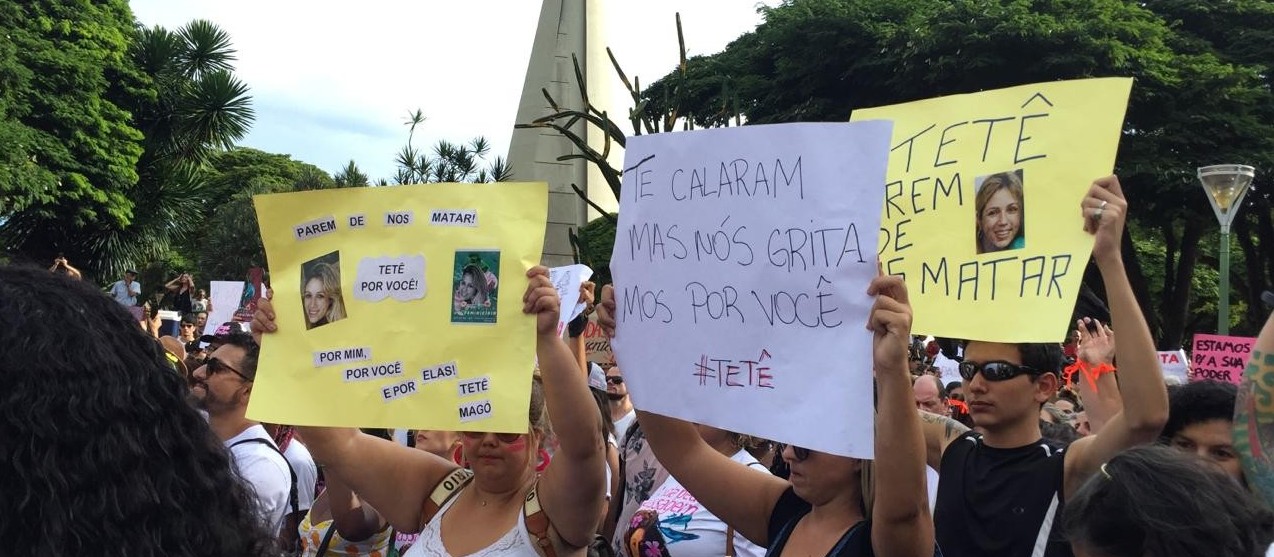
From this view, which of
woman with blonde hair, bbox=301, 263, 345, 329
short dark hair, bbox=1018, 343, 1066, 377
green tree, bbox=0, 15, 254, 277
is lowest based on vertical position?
short dark hair, bbox=1018, 343, 1066, 377

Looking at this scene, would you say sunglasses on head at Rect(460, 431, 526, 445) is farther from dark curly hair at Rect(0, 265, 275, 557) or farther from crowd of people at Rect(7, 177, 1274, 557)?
dark curly hair at Rect(0, 265, 275, 557)

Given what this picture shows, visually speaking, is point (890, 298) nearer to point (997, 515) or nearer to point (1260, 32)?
point (997, 515)

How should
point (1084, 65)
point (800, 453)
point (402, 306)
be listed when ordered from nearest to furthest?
point (800, 453)
point (402, 306)
point (1084, 65)

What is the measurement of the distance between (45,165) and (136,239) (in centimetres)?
336

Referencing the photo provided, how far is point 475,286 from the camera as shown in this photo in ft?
9.96

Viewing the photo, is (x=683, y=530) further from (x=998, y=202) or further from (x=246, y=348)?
(x=246, y=348)

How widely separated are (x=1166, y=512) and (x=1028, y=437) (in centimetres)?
133

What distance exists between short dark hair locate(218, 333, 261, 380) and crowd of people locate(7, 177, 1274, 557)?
1 centimetres

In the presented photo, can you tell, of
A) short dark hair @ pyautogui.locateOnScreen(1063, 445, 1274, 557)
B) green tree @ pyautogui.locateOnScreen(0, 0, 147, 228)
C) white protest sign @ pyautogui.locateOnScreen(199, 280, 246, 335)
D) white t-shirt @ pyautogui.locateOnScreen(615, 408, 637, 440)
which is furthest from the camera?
green tree @ pyautogui.locateOnScreen(0, 0, 147, 228)

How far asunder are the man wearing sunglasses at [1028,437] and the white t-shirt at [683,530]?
0.65 m

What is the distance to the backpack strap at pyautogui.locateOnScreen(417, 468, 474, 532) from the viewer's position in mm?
3332

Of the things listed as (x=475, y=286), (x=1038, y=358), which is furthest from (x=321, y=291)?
(x=1038, y=358)

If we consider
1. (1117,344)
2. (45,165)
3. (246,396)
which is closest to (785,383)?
(1117,344)

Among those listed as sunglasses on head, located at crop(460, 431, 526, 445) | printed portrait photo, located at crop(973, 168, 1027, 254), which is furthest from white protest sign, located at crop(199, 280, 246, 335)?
printed portrait photo, located at crop(973, 168, 1027, 254)
